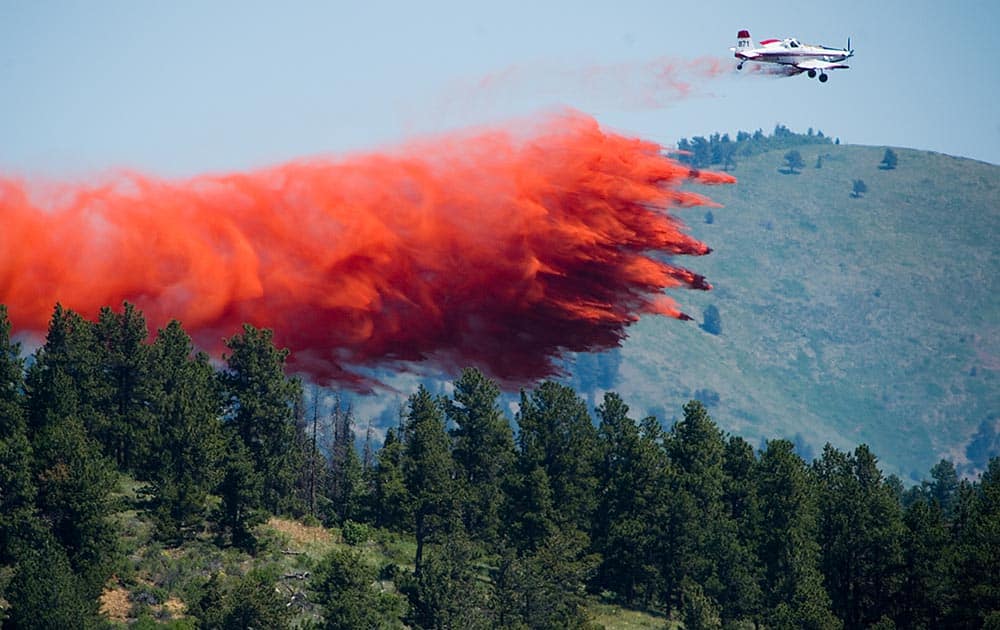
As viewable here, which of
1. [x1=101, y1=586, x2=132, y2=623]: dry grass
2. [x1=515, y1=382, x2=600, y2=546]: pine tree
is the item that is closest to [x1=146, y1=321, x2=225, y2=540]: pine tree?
[x1=101, y1=586, x2=132, y2=623]: dry grass

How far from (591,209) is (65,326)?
27704mm

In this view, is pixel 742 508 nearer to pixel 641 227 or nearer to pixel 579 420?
pixel 579 420

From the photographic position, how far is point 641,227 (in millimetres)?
65062

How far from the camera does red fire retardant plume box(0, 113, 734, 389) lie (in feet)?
215

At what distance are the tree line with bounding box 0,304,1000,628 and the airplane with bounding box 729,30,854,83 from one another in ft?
73.8

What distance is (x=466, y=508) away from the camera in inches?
3238

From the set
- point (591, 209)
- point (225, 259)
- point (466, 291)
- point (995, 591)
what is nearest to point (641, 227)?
point (591, 209)

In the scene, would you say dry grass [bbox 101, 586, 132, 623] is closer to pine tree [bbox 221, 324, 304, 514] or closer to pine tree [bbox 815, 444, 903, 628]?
pine tree [bbox 221, 324, 304, 514]

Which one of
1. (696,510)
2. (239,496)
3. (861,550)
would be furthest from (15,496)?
(861,550)

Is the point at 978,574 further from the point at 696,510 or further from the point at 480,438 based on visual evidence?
the point at 480,438

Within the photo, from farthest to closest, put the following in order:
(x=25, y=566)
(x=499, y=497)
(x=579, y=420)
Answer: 1. (x=579, y=420)
2. (x=499, y=497)
3. (x=25, y=566)

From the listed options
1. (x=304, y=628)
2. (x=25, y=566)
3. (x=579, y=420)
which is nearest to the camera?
(x=25, y=566)

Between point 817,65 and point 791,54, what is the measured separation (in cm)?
163

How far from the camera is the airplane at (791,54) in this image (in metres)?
72.8
